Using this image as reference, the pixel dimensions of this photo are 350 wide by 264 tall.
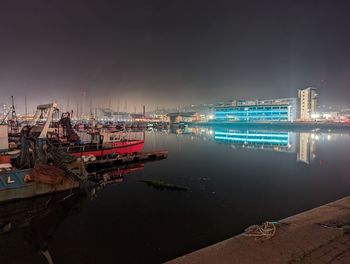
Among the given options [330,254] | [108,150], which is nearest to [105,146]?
[108,150]

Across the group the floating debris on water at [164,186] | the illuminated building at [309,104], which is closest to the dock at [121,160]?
the floating debris on water at [164,186]

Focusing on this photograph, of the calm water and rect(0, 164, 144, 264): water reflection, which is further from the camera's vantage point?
the calm water

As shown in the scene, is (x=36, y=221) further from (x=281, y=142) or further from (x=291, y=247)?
(x=281, y=142)

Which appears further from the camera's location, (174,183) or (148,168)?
(148,168)

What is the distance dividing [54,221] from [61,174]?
5.38 metres

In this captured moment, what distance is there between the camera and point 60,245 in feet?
42.3

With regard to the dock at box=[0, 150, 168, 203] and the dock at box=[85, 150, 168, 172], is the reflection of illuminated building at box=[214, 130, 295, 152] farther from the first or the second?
the dock at box=[0, 150, 168, 203]

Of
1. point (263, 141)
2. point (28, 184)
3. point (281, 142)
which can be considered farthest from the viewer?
point (263, 141)

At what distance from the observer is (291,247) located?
29.2 ft

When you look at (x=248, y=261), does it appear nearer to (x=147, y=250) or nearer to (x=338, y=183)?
(x=147, y=250)

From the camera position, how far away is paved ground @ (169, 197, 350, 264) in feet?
26.5

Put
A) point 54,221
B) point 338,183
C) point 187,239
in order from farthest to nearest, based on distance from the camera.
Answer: point 338,183
point 54,221
point 187,239

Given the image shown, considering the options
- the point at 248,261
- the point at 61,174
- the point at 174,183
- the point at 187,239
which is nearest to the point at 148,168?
the point at 174,183

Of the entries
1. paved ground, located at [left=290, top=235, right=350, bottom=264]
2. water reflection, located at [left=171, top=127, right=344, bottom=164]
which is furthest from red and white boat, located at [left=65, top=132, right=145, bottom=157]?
paved ground, located at [left=290, top=235, right=350, bottom=264]
